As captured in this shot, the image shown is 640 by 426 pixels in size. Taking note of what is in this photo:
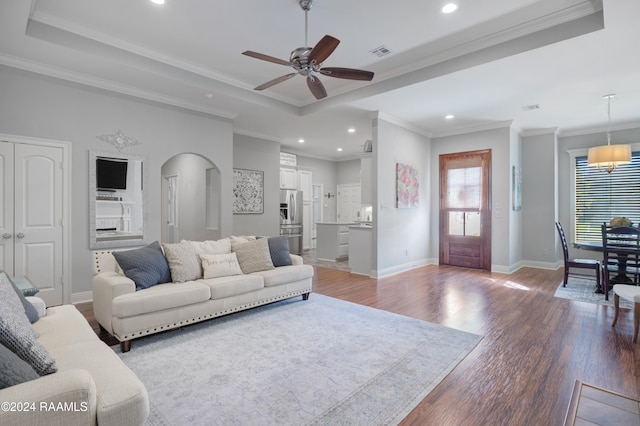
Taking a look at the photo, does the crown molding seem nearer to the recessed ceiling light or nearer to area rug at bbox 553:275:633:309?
the recessed ceiling light

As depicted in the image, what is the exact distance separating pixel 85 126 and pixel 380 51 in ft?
13.1

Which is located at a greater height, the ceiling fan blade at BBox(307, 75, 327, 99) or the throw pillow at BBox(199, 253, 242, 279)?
the ceiling fan blade at BBox(307, 75, 327, 99)

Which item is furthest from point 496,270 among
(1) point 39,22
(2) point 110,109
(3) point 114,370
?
(1) point 39,22

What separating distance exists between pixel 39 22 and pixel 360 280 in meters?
5.27

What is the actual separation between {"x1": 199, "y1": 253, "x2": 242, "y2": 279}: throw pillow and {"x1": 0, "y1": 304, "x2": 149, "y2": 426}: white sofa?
1788 millimetres

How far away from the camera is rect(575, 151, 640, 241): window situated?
6145 mm

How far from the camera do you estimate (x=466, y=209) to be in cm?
676

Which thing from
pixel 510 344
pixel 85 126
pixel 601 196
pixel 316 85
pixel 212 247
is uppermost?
pixel 316 85

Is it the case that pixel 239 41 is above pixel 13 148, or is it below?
above

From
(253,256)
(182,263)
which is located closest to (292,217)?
(253,256)

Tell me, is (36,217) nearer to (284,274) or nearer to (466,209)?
(284,274)

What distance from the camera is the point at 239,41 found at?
3.74 m

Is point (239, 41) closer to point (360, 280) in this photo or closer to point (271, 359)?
Result: point (271, 359)

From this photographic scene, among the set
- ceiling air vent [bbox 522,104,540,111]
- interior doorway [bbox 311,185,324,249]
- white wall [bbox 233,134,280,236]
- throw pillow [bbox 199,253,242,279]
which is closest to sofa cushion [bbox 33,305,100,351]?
throw pillow [bbox 199,253,242,279]
